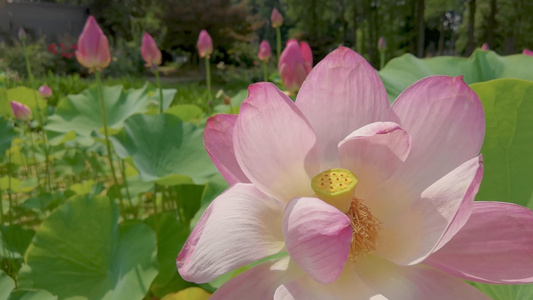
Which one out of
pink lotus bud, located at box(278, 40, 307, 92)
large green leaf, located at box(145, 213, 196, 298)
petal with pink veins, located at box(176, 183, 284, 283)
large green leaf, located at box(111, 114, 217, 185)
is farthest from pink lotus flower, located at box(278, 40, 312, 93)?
petal with pink veins, located at box(176, 183, 284, 283)

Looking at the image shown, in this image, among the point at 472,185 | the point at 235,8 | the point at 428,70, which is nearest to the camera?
the point at 472,185

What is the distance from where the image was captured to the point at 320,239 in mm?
264

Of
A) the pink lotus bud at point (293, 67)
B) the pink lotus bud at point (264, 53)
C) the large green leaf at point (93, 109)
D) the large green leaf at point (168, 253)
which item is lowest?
the large green leaf at point (168, 253)

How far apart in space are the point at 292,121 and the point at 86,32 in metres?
0.92

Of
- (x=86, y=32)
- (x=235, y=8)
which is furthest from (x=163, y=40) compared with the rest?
(x=86, y=32)

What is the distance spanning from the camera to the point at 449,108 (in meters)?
0.30

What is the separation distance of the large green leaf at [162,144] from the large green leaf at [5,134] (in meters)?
0.28

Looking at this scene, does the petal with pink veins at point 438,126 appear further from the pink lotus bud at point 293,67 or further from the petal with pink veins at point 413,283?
the pink lotus bud at point 293,67

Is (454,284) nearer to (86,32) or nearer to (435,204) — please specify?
(435,204)

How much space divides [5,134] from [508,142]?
1.15 metres

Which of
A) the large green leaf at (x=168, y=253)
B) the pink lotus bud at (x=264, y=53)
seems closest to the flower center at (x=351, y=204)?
the large green leaf at (x=168, y=253)

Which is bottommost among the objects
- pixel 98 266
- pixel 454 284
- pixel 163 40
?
pixel 163 40

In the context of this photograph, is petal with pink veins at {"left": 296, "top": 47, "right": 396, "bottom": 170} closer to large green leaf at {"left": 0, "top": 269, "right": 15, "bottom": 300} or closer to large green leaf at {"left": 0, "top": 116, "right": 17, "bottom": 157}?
large green leaf at {"left": 0, "top": 269, "right": 15, "bottom": 300}

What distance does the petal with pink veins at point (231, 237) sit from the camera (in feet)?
0.90
